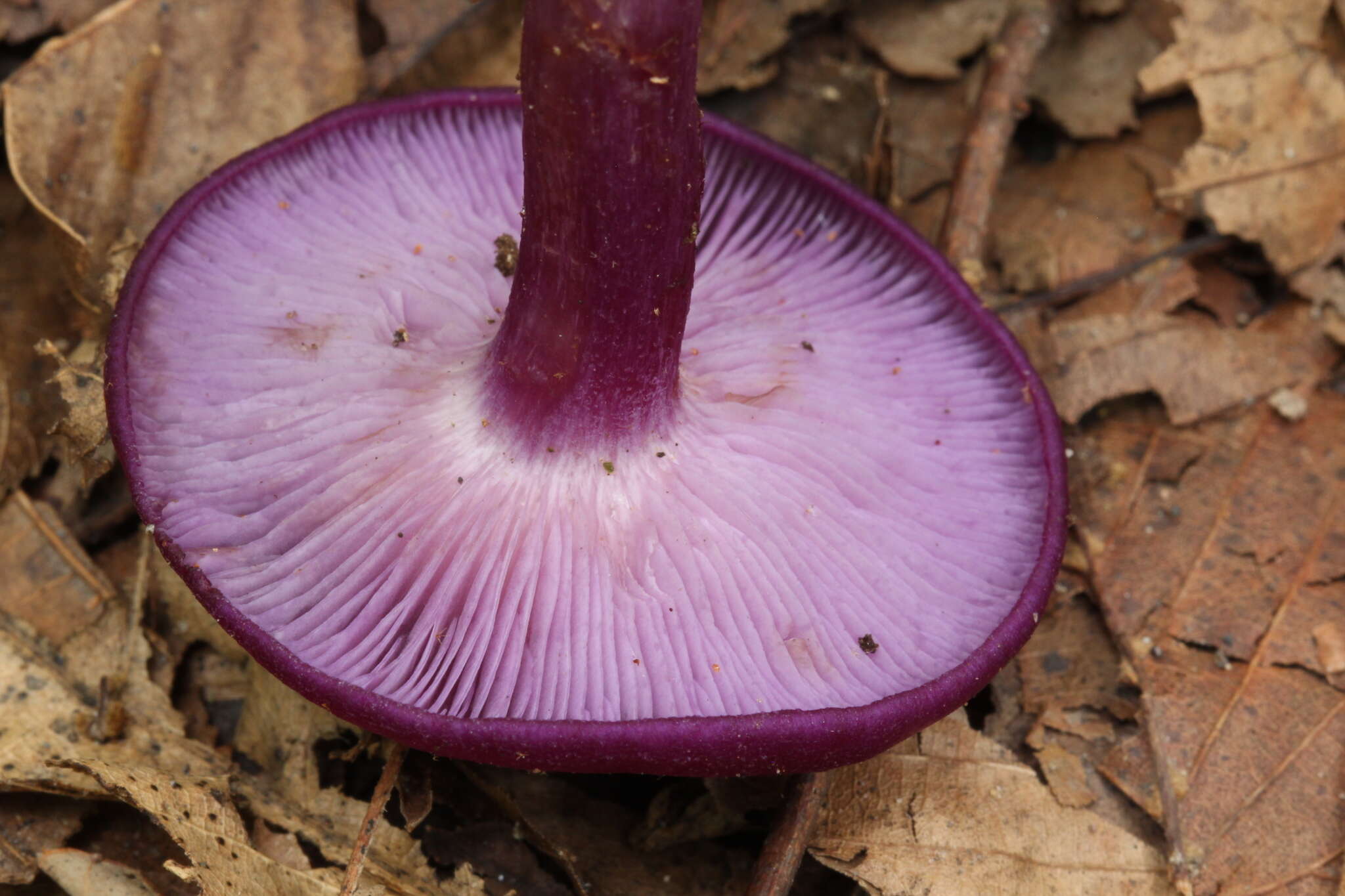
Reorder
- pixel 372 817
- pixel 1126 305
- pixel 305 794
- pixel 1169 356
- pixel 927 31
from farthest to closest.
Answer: pixel 927 31 < pixel 1126 305 < pixel 1169 356 < pixel 305 794 < pixel 372 817

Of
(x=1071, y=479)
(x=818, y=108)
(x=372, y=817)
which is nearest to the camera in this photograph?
(x=372, y=817)

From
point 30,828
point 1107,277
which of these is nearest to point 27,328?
point 30,828

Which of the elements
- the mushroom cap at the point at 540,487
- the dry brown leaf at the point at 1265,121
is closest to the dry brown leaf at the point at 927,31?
the dry brown leaf at the point at 1265,121

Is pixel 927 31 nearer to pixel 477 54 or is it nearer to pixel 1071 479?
pixel 477 54

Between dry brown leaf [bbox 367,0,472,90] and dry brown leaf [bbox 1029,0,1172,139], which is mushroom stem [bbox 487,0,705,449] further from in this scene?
dry brown leaf [bbox 1029,0,1172,139]

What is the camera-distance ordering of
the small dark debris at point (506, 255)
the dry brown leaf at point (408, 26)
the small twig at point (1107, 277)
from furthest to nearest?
the dry brown leaf at point (408, 26) → the small twig at point (1107, 277) → the small dark debris at point (506, 255)

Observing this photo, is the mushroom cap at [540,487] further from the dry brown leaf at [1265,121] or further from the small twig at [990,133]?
the dry brown leaf at [1265,121]

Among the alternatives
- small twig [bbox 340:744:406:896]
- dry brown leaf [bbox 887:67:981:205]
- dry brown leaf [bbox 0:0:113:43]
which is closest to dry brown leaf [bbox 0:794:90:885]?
small twig [bbox 340:744:406:896]
